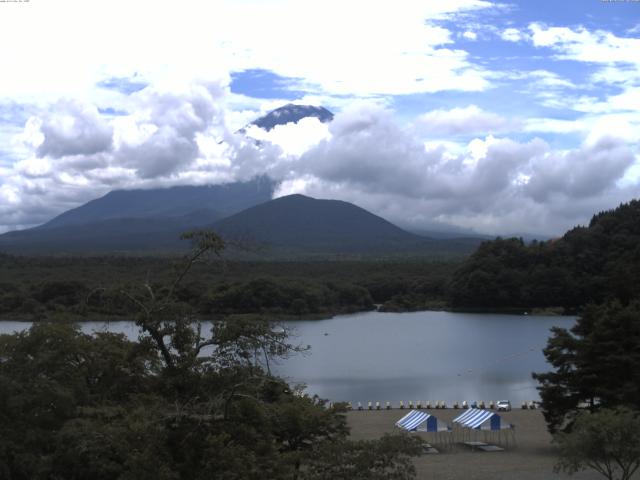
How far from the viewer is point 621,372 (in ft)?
43.2

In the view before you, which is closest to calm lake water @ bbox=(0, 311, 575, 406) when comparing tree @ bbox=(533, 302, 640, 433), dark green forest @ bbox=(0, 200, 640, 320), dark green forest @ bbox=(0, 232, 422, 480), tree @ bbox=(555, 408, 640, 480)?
dark green forest @ bbox=(0, 200, 640, 320)

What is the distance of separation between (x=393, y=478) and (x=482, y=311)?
142 feet

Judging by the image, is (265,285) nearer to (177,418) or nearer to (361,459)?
(361,459)

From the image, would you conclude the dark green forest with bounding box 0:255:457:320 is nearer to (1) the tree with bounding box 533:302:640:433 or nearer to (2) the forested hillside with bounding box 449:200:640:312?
(2) the forested hillside with bounding box 449:200:640:312

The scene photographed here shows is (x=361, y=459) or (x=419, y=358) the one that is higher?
(x=361, y=459)

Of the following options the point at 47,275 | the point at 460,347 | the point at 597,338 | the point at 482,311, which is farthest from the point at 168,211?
the point at 597,338

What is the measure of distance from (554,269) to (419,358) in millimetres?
22386

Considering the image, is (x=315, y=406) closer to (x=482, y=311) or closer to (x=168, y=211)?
(x=482, y=311)

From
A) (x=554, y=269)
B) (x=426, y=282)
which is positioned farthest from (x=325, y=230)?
(x=554, y=269)

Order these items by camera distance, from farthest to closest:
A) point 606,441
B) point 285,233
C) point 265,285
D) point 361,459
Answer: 1. point 285,233
2. point 265,285
3. point 606,441
4. point 361,459

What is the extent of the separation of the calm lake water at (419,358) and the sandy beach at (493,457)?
262 centimetres

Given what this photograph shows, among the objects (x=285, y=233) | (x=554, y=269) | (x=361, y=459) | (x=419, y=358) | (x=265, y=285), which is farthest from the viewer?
(x=285, y=233)

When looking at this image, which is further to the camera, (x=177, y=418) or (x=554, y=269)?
(x=554, y=269)

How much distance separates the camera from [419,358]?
2867cm
